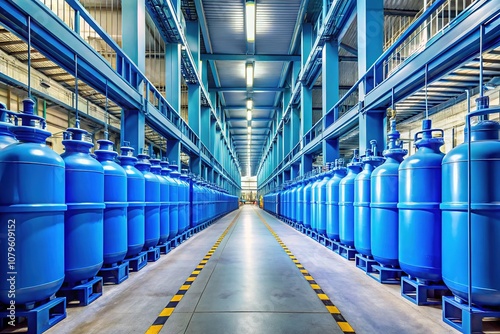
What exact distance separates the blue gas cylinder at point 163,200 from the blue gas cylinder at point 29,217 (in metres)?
3.66

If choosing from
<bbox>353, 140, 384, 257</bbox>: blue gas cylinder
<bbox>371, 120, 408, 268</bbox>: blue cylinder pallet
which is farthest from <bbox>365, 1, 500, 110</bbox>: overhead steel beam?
<bbox>353, 140, 384, 257</bbox>: blue gas cylinder

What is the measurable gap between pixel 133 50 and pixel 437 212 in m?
7.08

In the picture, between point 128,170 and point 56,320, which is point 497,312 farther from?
point 128,170

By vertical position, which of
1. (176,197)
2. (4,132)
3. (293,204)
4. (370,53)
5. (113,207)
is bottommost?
(293,204)

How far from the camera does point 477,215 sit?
2865 mm

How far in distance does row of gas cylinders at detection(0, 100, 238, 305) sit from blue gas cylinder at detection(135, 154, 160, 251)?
1.38 ft

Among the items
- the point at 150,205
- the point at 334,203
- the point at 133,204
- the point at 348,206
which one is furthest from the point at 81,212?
the point at 334,203

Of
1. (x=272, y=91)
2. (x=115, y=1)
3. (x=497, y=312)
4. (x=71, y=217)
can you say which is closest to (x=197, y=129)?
(x=115, y=1)

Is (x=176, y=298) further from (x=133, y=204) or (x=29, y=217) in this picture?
(x=29, y=217)

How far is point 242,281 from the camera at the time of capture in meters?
4.80

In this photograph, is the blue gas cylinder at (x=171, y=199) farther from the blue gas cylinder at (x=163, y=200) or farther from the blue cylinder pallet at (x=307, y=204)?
the blue cylinder pallet at (x=307, y=204)

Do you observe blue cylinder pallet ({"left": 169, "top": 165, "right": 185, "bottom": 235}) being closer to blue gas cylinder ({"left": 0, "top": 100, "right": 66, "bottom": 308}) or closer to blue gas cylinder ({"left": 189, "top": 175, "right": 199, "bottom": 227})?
blue gas cylinder ({"left": 189, "top": 175, "right": 199, "bottom": 227})

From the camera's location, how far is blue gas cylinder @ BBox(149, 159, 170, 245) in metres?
6.86

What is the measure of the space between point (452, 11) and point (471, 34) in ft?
29.1
